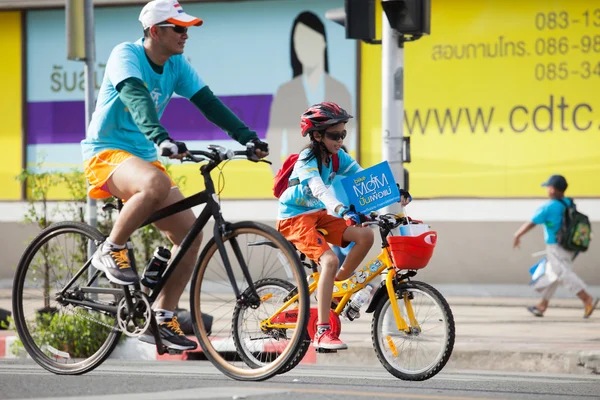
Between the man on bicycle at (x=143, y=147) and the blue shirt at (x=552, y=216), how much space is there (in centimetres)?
599

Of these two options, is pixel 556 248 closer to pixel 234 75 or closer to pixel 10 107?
pixel 234 75

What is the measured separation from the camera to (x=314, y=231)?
689 centimetres

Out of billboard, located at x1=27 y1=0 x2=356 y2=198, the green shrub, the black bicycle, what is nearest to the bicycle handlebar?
the black bicycle

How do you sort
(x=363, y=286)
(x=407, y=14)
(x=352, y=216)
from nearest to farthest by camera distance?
1. (x=352, y=216)
2. (x=363, y=286)
3. (x=407, y=14)

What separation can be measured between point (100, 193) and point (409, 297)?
6.22ft

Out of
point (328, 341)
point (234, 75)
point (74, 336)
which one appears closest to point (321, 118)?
point (328, 341)

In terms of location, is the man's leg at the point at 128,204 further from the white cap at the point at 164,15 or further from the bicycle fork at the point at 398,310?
the bicycle fork at the point at 398,310

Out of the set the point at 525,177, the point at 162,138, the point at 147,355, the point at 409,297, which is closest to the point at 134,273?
the point at 162,138

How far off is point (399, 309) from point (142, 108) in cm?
206

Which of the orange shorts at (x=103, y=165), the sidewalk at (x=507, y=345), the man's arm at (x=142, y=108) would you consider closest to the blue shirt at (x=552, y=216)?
the sidewalk at (x=507, y=345)

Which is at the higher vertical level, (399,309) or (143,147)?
(143,147)

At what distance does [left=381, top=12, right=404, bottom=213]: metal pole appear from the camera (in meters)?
8.81

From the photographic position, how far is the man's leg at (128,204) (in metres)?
5.77

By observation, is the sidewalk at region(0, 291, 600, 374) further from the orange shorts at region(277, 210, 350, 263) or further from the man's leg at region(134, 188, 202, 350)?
the man's leg at region(134, 188, 202, 350)
